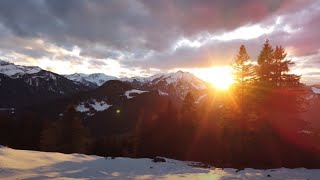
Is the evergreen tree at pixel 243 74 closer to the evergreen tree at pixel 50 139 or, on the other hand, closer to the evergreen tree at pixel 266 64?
the evergreen tree at pixel 266 64

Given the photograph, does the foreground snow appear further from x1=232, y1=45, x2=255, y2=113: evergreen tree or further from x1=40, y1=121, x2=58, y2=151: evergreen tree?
x1=40, y1=121, x2=58, y2=151: evergreen tree

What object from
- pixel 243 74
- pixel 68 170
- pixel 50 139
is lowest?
pixel 50 139

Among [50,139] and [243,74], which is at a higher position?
Result: [243,74]

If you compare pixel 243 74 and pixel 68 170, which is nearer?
pixel 68 170

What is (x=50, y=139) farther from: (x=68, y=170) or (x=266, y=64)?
(x=68, y=170)

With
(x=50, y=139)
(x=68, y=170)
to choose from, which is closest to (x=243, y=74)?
(x=68, y=170)

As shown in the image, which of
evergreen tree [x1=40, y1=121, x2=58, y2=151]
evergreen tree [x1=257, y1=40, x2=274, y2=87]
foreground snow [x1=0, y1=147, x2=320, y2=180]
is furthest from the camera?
evergreen tree [x1=40, y1=121, x2=58, y2=151]

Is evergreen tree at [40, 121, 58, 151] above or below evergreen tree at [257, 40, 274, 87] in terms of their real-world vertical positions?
below

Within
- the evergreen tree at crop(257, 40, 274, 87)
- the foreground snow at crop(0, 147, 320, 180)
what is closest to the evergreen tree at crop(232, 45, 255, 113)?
the evergreen tree at crop(257, 40, 274, 87)

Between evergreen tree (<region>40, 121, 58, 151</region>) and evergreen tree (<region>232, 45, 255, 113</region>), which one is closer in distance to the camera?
evergreen tree (<region>232, 45, 255, 113</region>)

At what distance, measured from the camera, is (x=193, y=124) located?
5141 centimetres

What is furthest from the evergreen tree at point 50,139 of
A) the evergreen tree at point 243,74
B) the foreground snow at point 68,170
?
the foreground snow at point 68,170

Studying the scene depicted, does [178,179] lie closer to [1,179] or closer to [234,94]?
[1,179]

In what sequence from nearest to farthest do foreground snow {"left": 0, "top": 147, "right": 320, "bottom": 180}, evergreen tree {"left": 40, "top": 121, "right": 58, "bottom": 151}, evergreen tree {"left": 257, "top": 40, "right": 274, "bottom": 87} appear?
foreground snow {"left": 0, "top": 147, "right": 320, "bottom": 180} < evergreen tree {"left": 257, "top": 40, "right": 274, "bottom": 87} < evergreen tree {"left": 40, "top": 121, "right": 58, "bottom": 151}
